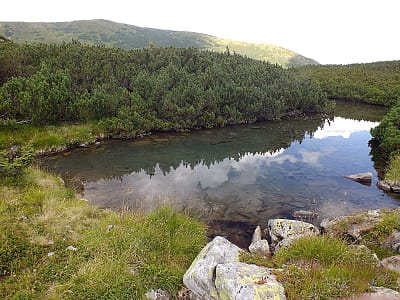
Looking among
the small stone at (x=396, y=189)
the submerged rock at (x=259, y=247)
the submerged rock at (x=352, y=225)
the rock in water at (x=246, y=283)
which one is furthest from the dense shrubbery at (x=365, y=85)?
the rock in water at (x=246, y=283)

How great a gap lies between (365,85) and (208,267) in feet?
206

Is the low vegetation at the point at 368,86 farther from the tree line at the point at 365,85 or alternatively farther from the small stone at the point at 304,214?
the small stone at the point at 304,214

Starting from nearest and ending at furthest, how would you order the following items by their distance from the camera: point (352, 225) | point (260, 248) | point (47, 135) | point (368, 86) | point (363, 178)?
point (260, 248) → point (352, 225) → point (363, 178) → point (47, 135) → point (368, 86)

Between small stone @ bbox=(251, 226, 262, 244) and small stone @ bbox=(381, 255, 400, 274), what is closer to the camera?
small stone @ bbox=(381, 255, 400, 274)

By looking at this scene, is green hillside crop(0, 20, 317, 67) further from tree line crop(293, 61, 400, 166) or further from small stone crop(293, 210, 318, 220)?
small stone crop(293, 210, 318, 220)

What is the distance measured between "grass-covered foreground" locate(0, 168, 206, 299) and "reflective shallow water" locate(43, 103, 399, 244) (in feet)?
11.8

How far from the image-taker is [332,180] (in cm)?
2047

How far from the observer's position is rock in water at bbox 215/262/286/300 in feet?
20.3

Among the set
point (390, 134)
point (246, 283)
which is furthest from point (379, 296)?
point (390, 134)

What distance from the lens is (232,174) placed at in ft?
71.3

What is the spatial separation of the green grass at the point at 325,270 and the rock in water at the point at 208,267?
0.44 m

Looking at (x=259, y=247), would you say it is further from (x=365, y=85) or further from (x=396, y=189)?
(x=365, y=85)

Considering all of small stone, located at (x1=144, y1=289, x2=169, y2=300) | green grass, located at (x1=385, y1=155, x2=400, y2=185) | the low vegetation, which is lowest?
small stone, located at (x1=144, y1=289, x2=169, y2=300)

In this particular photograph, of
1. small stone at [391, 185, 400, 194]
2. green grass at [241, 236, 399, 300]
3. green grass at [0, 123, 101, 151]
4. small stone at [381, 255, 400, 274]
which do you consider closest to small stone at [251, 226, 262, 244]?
green grass at [241, 236, 399, 300]
